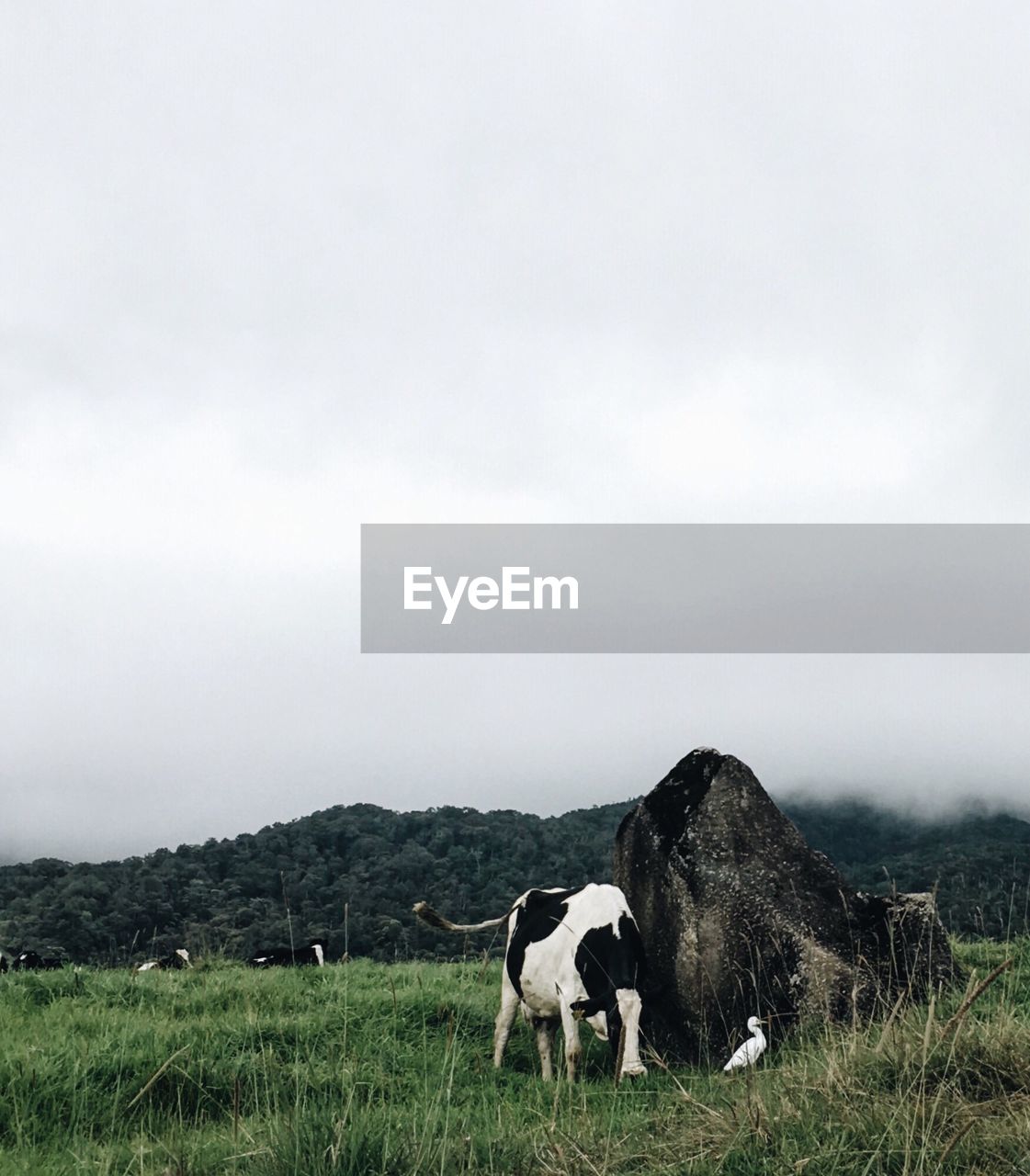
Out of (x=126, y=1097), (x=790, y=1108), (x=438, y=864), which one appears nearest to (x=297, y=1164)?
(x=790, y=1108)

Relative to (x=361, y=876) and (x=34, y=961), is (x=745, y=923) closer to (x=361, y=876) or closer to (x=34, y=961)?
(x=361, y=876)

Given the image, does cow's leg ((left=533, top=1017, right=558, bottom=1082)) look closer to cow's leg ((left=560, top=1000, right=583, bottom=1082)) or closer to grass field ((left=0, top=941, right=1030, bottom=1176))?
grass field ((left=0, top=941, right=1030, bottom=1176))

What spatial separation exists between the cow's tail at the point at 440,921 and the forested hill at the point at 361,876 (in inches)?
227

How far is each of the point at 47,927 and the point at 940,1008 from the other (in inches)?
869

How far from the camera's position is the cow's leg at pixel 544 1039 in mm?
9094

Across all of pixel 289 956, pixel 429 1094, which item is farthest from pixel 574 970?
pixel 289 956

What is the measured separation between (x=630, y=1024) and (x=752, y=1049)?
1166 millimetres

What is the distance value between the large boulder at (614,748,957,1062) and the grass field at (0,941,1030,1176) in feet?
1.62

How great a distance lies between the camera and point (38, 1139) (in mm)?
6477

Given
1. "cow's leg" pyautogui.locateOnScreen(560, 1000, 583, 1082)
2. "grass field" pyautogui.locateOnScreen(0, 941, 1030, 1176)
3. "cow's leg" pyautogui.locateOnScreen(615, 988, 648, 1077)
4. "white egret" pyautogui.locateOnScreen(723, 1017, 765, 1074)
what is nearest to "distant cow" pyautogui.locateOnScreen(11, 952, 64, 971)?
"grass field" pyautogui.locateOnScreen(0, 941, 1030, 1176)

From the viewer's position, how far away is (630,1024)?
855 cm

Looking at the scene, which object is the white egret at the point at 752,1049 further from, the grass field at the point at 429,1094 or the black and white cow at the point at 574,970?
the black and white cow at the point at 574,970

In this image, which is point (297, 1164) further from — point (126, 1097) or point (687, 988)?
point (687, 988)

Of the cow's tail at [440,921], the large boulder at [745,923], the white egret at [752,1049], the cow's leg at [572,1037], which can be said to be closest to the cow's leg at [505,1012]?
the cow's tail at [440,921]
